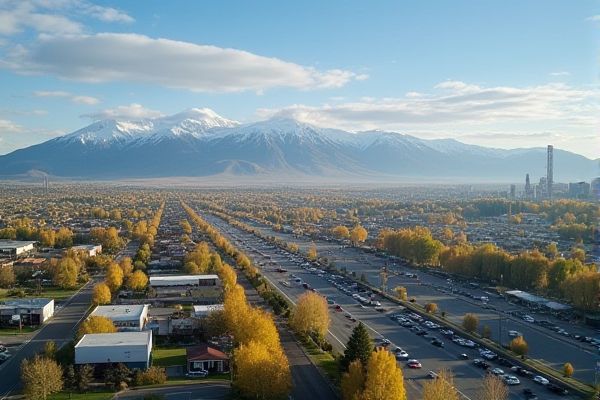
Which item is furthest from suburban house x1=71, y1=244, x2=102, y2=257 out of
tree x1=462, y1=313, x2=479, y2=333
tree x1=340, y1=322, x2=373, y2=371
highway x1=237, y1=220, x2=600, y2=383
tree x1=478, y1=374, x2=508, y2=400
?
tree x1=478, y1=374, x2=508, y2=400

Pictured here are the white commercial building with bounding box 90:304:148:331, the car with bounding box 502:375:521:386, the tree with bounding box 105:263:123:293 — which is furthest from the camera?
the tree with bounding box 105:263:123:293

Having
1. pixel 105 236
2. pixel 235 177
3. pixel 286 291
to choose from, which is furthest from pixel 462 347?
pixel 235 177

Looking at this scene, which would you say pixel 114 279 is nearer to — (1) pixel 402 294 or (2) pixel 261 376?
(1) pixel 402 294

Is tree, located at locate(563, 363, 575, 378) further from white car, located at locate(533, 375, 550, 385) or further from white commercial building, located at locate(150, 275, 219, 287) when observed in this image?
white commercial building, located at locate(150, 275, 219, 287)

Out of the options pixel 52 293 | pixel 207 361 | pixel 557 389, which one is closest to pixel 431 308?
pixel 557 389

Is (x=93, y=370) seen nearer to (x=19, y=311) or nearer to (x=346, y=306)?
(x=19, y=311)

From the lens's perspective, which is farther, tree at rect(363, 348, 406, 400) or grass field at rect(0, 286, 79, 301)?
grass field at rect(0, 286, 79, 301)

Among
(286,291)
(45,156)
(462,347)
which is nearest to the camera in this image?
(462,347)
